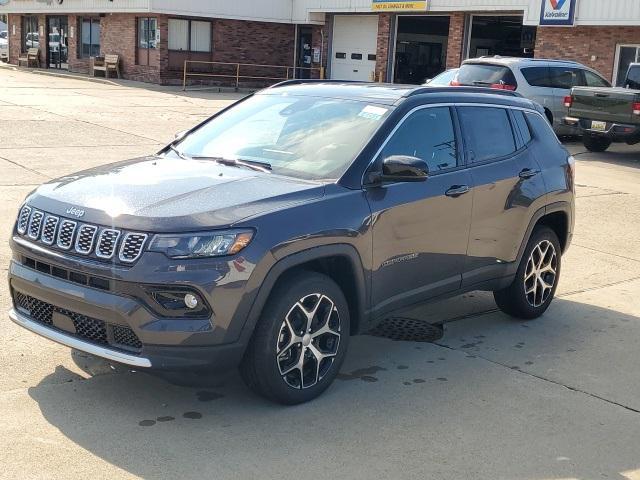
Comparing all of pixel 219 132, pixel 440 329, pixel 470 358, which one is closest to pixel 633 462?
pixel 470 358

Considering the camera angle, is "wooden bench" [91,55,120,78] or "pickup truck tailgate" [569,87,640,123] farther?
"wooden bench" [91,55,120,78]

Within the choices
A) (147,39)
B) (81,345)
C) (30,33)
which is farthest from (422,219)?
(30,33)

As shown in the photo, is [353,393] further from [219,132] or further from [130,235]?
[219,132]

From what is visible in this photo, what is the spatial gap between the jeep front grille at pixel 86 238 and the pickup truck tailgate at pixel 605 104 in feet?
45.3

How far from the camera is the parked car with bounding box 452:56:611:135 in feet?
59.6

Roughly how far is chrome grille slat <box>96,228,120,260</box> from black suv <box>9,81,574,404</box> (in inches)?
0.4

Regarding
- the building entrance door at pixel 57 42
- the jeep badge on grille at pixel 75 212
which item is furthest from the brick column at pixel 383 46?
the jeep badge on grille at pixel 75 212

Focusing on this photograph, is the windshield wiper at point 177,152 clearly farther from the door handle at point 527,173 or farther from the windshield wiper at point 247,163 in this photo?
the door handle at point 527,173

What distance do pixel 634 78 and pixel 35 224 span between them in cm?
1485

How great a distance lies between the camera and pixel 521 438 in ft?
14.8

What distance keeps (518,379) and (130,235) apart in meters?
2.68

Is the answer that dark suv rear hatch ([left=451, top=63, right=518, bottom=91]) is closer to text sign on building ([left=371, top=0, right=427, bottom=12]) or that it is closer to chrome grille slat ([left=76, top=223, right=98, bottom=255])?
text sign on building ([left=371, top=0, right=427, bottom=12])

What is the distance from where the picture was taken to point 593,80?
1959 cm

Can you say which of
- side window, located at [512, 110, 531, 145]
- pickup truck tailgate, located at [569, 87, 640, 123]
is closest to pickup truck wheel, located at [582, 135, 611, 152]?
pickup truck tailgate, located at [569, 87, 640, 123]
